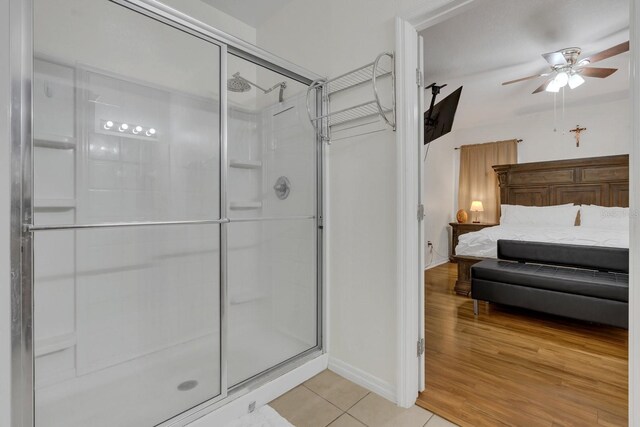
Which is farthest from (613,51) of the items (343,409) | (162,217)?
(162,217)

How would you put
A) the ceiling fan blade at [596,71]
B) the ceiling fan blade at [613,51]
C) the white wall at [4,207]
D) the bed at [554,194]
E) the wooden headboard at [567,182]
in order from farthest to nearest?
the wooden headboard at [567,182] → the bed at [554,194] → the ceiling fan blade at [596,71] → the ceiling fan blade at [613,51] → the white wall at [4,207]

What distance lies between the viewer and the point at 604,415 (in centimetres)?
161

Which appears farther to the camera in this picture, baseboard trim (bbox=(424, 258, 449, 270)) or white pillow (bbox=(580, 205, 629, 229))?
baseboard trim (bbox=(424, 258, 449, 270))

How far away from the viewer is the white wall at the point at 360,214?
5.76 ft

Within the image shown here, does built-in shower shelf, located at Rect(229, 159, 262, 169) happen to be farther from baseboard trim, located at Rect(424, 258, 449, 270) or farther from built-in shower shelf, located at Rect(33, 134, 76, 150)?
baseboard trim, located at Rect(424, 258, 449, 270)

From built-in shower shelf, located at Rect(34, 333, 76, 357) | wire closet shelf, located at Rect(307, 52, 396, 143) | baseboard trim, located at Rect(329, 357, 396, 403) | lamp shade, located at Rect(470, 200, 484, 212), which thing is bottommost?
baseboard trim, located at Rect(329, 357, 396, 403)

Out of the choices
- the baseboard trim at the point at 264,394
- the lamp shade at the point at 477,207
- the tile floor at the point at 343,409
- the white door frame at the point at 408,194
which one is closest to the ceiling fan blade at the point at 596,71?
the white door frame at the point at 408,194

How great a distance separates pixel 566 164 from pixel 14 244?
20.0 feet

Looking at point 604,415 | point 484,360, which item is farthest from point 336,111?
point 604,415

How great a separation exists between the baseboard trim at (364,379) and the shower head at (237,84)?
5.88 ft

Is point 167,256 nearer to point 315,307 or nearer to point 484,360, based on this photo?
point 315,307

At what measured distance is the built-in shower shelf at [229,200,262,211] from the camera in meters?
1.84

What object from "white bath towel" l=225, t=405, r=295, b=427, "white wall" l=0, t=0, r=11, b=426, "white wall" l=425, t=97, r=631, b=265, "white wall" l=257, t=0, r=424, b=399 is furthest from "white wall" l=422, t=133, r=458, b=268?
"white wall" l=0, t=0, r=11, b=426

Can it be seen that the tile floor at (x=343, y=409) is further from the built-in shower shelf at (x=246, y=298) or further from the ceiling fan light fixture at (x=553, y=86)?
the ceiling fan light fixture at (x=553, y=86)
